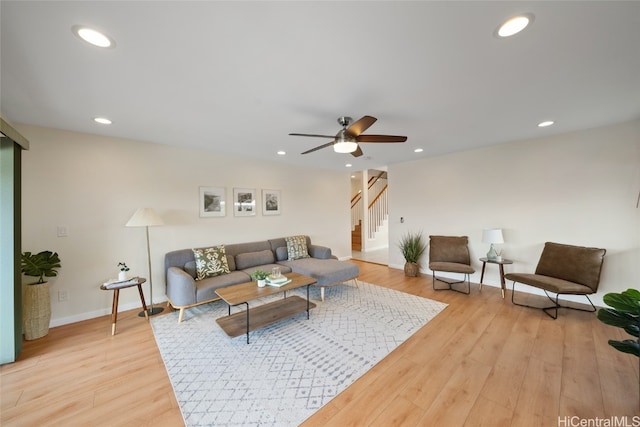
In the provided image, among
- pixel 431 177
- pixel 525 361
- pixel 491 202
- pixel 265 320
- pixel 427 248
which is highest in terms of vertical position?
pixel 431 177

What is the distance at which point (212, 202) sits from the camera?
13.8 feet

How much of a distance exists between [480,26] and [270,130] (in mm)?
2378

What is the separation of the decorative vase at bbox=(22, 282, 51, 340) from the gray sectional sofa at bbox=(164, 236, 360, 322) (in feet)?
3.90

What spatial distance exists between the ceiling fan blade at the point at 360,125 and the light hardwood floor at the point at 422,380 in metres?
2.30

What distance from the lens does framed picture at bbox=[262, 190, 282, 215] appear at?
490 centimetres

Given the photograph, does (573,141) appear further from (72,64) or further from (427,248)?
(72,64)

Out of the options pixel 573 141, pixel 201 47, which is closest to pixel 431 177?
pixel 573 141

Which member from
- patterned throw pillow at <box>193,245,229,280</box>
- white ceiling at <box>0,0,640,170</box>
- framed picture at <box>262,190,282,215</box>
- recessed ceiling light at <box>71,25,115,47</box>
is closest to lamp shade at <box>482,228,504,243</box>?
white ceiling at <box>0,0,640,170</box>

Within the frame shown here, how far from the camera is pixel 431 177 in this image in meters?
4.98

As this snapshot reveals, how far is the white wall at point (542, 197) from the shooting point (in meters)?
3.14

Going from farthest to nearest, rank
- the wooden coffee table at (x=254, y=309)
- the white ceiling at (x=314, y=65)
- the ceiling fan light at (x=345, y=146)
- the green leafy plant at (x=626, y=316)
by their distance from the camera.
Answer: the wooden coffee table at (x=254, y=309)
the ceiling fan light at (x=345, y=146)
the green leafy plant at (x=626, y=316)
the white ceiling at (x=314, y=65)

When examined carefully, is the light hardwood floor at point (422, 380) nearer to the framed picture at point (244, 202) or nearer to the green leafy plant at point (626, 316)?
the green leafy plant at point (626, 316)

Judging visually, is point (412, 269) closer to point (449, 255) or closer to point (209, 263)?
point (449, 255)

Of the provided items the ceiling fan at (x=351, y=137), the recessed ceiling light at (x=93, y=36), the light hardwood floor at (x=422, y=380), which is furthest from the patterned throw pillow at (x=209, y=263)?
the recessed ceiling light at (x=93, y=36)
